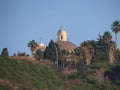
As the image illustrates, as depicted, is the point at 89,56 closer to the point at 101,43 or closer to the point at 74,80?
the point at 101,43

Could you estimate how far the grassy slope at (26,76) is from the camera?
95500 mm

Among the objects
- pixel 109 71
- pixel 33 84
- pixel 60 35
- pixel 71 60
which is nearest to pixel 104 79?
pixel 109 71

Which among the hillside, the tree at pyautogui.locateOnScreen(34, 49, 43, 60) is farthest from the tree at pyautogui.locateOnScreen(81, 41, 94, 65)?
the tree at pyautogui.locateOnScreen(34, 49, 43, 60)

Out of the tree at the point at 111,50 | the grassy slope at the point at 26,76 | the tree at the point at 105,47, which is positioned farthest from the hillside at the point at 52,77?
the tree at the point at 105,47

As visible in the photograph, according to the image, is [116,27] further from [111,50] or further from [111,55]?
[111,55]

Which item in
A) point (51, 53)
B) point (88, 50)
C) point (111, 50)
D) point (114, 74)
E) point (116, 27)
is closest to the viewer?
point (114, 74)

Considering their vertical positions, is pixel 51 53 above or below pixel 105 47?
below

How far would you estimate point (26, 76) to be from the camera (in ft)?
331

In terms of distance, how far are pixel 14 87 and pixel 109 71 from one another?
30919mm

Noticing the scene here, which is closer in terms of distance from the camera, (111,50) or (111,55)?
(111,55)

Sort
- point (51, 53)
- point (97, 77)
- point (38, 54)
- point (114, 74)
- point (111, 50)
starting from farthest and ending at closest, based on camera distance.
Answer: point (38, 54) → point (111, 50) → point (51, 53) → point (114, 74) → point (97, 77)

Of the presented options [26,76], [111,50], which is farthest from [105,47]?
[26,76]

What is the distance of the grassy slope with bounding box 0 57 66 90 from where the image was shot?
95.5 meters

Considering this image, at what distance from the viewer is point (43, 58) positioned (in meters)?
131
